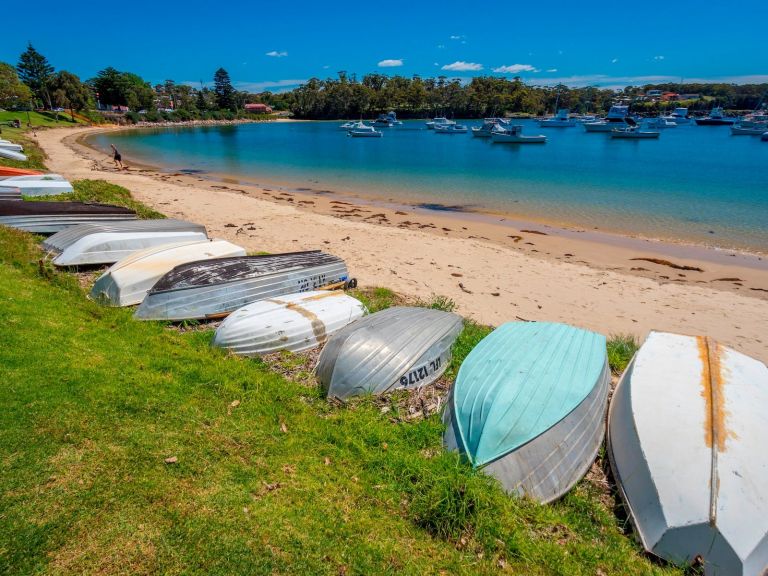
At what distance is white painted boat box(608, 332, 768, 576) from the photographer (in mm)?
3107

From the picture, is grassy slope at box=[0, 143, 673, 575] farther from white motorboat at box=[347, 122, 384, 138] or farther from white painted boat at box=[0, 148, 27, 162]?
white motorboat at box=[347, 122, 384, 138]

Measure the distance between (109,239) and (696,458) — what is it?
10142 mm

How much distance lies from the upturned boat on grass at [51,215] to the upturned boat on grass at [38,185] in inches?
146

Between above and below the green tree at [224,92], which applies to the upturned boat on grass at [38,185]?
below

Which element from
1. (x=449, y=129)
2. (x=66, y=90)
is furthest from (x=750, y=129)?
(x=66, y=90)

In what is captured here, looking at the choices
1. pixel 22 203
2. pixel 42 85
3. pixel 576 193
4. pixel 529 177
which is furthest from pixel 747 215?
pixel 42 85

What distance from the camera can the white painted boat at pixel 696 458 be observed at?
10.2ft

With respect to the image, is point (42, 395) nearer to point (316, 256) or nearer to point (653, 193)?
point (316, 256)

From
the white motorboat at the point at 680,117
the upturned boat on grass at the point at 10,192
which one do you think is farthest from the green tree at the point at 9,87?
the white motorboat at the point at 680,117

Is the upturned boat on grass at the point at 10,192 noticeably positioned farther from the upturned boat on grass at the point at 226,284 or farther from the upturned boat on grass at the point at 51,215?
the upturned boat on grass at the point at 226,284

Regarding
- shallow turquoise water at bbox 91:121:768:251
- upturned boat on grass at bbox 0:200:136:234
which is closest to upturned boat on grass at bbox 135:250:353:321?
upturned boat on grass at bbox 0:200:136:234

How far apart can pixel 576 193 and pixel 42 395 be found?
26.3 m

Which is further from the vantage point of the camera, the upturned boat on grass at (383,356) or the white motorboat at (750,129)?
the white motorboat at (750,129)

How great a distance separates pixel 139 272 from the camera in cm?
723
